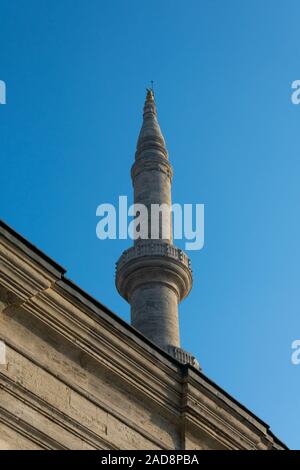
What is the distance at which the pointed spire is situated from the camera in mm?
28359

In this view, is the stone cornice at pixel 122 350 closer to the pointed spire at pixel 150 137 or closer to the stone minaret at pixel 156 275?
the stone minaret at pixel 156 275

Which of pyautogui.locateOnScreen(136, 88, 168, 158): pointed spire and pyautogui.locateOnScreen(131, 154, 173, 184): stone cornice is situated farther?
pyautogui.locateOnScreen(136, 88, 168, 158): pointed spire

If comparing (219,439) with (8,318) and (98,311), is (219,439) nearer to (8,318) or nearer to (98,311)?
(98,311)

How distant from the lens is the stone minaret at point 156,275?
912 inches

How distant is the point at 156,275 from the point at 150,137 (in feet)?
21.7

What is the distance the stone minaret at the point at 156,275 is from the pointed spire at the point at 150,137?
0.90m

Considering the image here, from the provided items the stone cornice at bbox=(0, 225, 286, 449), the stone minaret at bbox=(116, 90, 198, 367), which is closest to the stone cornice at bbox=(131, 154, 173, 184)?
the stone minaret at bbox=(116, 90, 198, 367)

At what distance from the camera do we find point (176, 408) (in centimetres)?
1025

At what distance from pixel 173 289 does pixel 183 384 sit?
14106 millimetres

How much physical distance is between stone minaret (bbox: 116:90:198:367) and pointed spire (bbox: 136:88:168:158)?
35.4 inches

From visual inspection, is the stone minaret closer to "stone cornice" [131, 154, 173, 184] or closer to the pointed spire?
"stone cornice" [131, 154, 173, 184]

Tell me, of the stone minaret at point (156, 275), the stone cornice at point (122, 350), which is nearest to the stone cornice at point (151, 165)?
the stone minaret at point (156, 275)

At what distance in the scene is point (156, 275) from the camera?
957 inches
